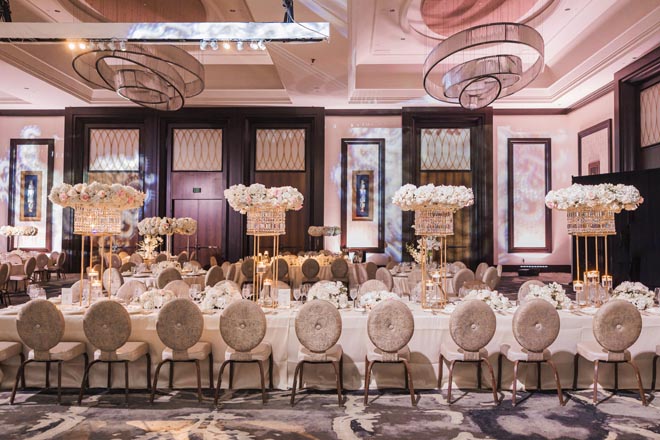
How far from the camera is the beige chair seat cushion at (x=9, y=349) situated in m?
4.01

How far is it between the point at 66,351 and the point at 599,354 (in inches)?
176

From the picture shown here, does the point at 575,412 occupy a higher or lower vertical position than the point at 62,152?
lower

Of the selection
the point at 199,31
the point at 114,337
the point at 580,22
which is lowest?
the point at 114,337

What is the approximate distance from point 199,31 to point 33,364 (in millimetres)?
3587

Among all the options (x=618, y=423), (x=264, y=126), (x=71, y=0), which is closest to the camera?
(x=618, y=423)

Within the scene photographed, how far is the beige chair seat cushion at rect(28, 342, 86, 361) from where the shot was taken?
3922 mm

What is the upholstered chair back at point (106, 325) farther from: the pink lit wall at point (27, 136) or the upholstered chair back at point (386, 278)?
the pink lit wall at point (27, 136)

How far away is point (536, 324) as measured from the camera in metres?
3.84

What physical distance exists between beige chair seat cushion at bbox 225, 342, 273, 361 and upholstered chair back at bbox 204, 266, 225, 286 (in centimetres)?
278

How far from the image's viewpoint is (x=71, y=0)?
26.6ft

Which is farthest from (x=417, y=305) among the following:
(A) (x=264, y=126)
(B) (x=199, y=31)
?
(A) (x=264, y=126)

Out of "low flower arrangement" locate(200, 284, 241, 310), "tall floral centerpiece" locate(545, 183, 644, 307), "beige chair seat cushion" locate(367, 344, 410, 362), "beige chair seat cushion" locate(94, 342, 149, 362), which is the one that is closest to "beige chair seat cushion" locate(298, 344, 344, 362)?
"beige chair seat cushion" locate(367, 344, 410, 362)

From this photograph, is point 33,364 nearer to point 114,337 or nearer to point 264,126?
point 114,337

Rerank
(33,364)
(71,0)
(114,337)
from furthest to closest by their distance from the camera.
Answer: (71,0) → (33,364) → (114,337)
